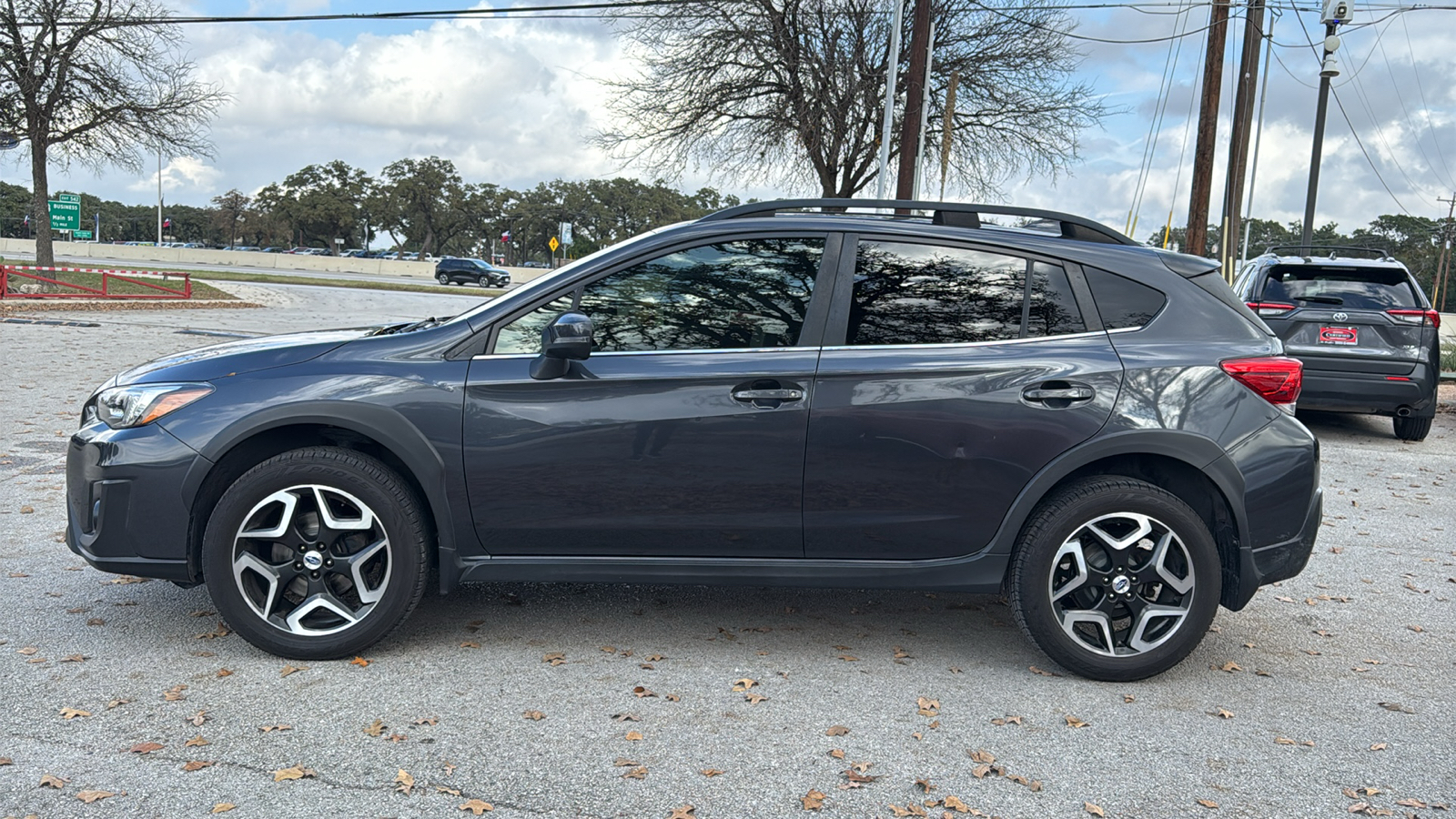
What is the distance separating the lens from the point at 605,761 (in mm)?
3301

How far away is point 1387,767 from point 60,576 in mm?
5300

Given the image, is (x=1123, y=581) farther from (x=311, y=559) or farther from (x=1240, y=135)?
(x=1240, y=135)

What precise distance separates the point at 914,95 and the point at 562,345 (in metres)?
18.8

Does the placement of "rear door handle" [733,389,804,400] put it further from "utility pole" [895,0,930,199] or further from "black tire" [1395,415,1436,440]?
"utility pole" [895,0,930,199]

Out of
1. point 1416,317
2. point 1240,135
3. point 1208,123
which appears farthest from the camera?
point 1240,135

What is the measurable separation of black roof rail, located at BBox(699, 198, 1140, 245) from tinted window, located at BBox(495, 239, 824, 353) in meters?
0.14

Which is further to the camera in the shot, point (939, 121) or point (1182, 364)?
point (939, 121)

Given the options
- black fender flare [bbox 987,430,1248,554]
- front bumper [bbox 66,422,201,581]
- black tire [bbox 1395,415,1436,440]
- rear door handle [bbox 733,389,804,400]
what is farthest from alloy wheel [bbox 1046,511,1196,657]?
black tire [bbox 1395,415,1436,440]

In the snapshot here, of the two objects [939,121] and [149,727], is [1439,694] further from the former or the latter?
[939,121]

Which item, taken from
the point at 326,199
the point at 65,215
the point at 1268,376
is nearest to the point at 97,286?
the point at 65,215

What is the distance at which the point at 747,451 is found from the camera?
3.92m

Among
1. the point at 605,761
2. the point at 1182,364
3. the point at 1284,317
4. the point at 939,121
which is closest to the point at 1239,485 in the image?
the point at 1182,364

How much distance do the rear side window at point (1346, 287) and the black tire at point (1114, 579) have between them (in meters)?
7.40

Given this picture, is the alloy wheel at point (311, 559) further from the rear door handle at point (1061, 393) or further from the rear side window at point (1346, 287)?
the rear side window at point (1346, 287)
